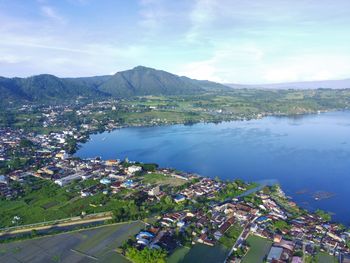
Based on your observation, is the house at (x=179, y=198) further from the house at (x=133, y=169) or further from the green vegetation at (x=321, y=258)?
the green vegetation at (x=321, y=258)

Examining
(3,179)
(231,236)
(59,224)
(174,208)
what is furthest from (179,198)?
(3,179)

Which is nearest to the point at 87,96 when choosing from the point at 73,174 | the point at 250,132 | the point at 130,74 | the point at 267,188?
the point at 130,74

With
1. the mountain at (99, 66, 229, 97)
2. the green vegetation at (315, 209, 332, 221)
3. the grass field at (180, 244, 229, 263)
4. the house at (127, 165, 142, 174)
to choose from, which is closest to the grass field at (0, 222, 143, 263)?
the grass field at (180, 244, 229, 263)

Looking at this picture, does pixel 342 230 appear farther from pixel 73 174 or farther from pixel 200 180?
pixel 73 174

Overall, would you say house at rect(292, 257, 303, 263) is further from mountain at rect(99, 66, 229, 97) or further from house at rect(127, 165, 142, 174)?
mountain at rect(99, 66, 229, 97)

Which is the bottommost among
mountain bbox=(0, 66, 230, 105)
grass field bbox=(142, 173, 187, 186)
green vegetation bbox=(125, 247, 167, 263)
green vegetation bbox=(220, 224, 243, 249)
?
green vegetation bbox=(220, 224, 243, 249)

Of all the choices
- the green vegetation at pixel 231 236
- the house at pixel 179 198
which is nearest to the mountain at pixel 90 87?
the house at pixel 179 198
